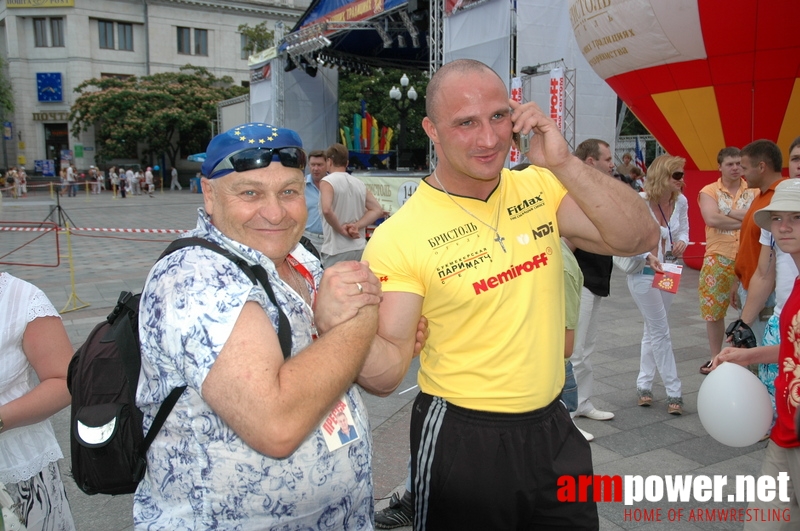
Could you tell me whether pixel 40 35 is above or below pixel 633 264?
above

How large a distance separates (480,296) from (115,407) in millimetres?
1190

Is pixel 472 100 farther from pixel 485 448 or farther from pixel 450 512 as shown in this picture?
pixel 450 512

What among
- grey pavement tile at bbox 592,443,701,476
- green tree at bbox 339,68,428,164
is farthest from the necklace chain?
green tree at bbox 339,68,428,164

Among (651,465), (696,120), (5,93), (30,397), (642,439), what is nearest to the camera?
(30,397)

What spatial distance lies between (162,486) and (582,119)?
1182cm

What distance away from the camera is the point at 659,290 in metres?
5.21

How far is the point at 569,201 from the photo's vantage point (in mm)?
2453

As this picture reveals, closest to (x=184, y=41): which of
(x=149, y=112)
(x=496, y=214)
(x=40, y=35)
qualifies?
(x=149, y=112)

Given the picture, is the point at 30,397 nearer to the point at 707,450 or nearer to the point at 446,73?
the point at 446,73

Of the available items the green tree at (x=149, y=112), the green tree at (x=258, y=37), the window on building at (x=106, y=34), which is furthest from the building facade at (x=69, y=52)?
the green tree at (x=149, y=112)

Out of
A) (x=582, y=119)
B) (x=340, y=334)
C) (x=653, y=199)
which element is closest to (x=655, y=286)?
(x=653, y=199)

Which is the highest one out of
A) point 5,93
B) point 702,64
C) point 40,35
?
point 40,35

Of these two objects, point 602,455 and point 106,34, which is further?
→ point 106,34

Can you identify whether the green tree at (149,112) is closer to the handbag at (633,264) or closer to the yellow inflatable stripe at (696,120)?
the yellow inflatable stripe at (696,120)
